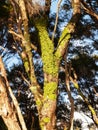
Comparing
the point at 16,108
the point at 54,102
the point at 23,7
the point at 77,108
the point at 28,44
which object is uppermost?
the point at 77,108

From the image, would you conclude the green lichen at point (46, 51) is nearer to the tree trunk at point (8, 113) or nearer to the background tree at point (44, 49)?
the background tree at point (44, 49)

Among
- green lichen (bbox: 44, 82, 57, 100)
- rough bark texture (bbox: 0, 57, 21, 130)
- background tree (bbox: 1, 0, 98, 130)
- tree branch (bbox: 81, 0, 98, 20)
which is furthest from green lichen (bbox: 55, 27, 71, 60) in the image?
rough bark texture (bbox: 0, 57, 21, 130)

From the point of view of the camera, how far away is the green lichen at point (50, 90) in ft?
29.1

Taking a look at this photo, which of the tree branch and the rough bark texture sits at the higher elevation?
the tree branch

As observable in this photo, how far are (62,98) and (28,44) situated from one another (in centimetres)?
849

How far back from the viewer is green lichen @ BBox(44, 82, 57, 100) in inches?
349

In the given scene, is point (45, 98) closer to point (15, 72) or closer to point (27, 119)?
point (27, 119)

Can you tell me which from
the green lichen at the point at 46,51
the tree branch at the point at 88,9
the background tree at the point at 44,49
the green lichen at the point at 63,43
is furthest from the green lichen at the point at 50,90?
the tree branch at the point at 88,9

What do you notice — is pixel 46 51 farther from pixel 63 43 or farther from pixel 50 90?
pixel 50 90

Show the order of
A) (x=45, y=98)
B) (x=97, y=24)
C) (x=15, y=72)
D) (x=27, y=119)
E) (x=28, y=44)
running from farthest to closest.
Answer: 1. (x=15, y=72)
2. (x=27, y=119)
3. (x=97, y=24)
4. (x=45, y=98)
5. (x=28, y=44)

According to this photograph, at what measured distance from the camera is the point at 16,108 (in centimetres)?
625

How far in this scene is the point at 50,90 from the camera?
8.91 meters

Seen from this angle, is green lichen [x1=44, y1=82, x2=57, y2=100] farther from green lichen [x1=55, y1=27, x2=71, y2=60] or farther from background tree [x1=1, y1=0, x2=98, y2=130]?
green lichen [x1=55, y1=27, x2=71, y2=60]

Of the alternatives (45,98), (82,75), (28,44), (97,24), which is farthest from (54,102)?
(82,75)
